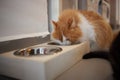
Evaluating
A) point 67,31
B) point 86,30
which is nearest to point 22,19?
point 67,31

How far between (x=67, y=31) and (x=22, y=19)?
0.26 m

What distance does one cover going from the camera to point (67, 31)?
32.4 inches

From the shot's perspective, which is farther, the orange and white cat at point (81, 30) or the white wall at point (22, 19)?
the orange and white cat at point (81, 30)

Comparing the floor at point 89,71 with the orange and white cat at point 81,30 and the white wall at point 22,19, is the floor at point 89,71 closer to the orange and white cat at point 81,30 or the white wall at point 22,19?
the orange and white cat at point 81,30

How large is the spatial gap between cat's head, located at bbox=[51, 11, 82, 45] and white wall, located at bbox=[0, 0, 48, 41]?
0.46 ft

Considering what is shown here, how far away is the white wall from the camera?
2.31ft

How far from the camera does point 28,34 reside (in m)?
0.86

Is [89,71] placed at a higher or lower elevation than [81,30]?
lower

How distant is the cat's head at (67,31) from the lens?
2.70 ft

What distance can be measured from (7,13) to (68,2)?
25.0 inches

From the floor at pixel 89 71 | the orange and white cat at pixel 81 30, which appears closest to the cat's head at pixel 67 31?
the orange and white cat at pixel 81 30

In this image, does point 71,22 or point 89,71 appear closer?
point 89,71

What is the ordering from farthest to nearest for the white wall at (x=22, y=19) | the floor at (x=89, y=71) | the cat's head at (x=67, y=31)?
the cat's head at (x=67, y=31)
the white wall at (x=22, y=19)
the floor at (x=89, y=71)

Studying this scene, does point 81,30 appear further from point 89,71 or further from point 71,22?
point 89,71
